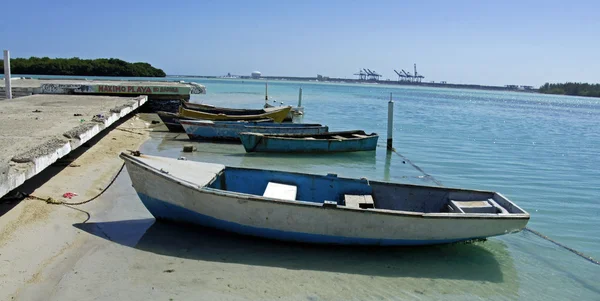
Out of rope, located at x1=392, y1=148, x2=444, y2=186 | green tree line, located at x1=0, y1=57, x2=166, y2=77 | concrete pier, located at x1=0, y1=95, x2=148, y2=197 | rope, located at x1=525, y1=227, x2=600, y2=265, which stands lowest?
rope, located at x1=525, y1=227, x2=600, y2=265

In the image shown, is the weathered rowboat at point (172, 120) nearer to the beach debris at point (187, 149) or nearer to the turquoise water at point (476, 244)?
the turquoise water at point (476, 244)

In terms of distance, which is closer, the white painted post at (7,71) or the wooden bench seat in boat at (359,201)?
the wooden bench seat in boat at (359,201)

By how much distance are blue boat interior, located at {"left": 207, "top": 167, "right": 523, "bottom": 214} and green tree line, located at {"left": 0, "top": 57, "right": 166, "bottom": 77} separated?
198 ft

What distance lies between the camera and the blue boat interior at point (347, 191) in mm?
8336

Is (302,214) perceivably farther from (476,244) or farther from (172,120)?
(172,120)

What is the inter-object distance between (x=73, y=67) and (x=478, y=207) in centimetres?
7067

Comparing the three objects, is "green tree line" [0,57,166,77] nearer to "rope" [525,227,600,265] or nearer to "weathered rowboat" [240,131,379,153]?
"weathered rowboat" [240,131,379,153]

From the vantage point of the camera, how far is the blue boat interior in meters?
8.34

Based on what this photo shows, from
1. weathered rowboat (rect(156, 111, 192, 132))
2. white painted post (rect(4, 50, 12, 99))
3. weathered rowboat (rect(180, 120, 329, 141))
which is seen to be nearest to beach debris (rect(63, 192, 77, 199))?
weathered rowboat (rect(180, 120, 329, 141))

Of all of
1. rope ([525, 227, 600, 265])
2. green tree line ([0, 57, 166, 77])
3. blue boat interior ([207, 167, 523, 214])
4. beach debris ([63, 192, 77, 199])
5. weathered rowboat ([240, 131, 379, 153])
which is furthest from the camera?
green tree line ([0, 57, 166, 77])

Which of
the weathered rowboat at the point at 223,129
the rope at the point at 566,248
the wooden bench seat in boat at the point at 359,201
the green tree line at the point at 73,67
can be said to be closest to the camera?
the wooden bench seat in boat at the point at 359,201

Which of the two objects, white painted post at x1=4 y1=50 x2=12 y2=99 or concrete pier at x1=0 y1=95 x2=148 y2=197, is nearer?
concrete pier at x1=0 y1=95 x2=148 y2=197

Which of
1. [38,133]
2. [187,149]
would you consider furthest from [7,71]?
[38,133]

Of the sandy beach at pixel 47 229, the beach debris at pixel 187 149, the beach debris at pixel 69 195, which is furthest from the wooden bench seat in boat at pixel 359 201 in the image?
the beach debris at pixel 187 149
